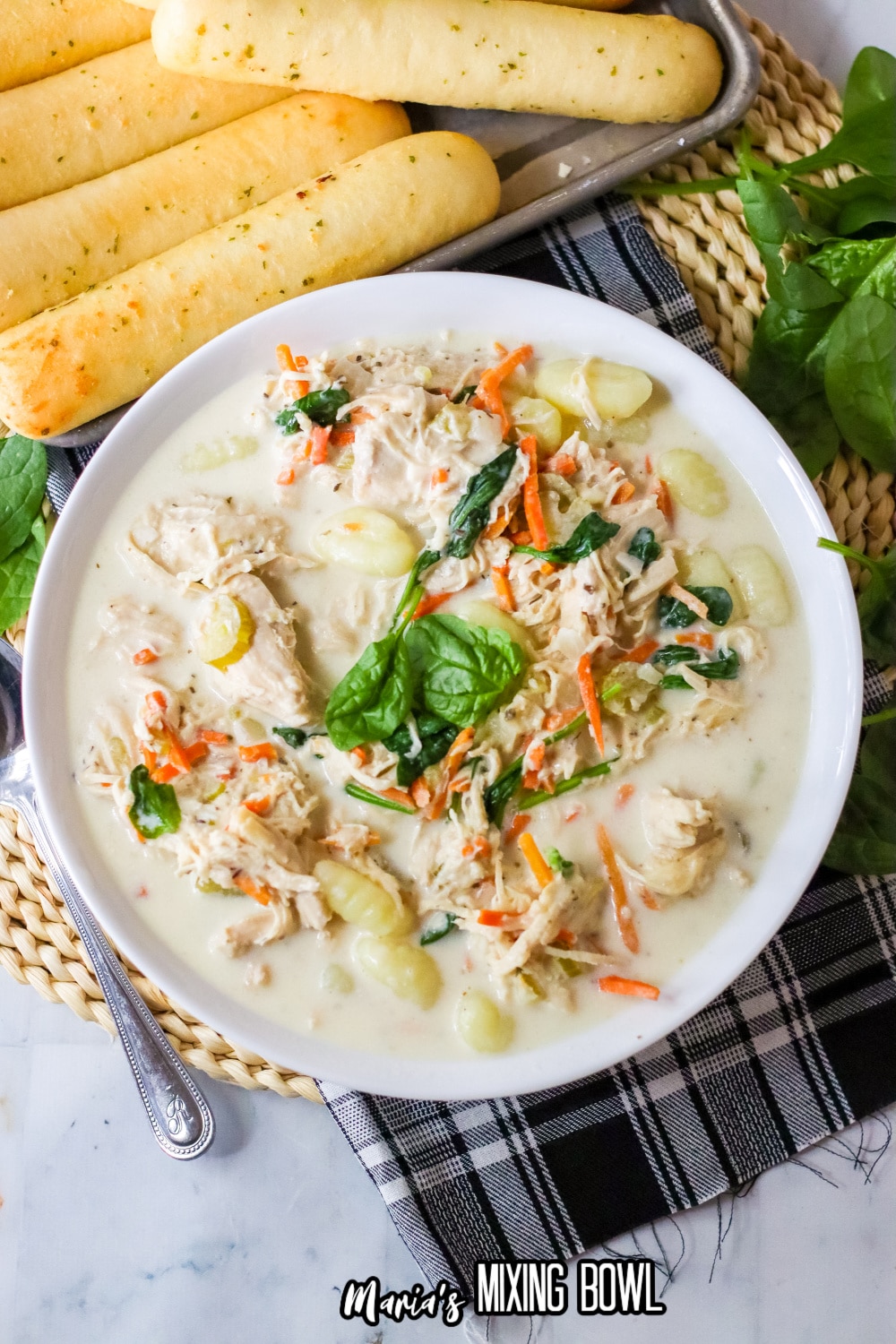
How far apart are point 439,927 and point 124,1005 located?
100 cm

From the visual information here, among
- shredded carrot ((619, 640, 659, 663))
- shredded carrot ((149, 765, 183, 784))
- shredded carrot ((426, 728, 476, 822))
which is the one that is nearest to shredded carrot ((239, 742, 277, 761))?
shredded carrot ((149, 765, 183, 784))

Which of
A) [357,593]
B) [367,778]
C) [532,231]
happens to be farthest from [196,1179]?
[532,231]

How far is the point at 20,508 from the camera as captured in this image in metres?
2.99

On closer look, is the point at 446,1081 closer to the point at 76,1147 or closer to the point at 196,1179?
the point at 196,1179

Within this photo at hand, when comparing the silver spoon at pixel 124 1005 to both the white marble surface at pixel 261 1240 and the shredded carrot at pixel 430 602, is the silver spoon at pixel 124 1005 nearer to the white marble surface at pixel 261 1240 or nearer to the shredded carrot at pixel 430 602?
the white marble surface at pixel 261 1240

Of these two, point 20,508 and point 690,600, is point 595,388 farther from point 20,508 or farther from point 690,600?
point 20,508

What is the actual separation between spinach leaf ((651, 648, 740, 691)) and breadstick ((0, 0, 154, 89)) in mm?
2415

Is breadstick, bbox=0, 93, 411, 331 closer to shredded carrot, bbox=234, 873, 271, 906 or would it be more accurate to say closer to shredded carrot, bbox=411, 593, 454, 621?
shredded carrot, bbox=411, 593, 454, 621

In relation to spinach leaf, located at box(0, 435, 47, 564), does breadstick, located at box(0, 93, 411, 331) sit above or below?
above

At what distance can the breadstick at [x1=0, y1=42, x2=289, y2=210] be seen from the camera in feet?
9.64

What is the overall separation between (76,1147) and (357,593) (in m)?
1.96

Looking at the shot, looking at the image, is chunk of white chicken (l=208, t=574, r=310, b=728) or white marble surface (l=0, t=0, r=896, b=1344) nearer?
chunk of white chicken (l=208, t=574, r=310, b=728)

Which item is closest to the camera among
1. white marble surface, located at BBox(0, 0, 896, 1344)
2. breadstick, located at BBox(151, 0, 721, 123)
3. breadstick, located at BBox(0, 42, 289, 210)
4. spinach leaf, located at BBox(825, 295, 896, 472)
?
spinach leaf, located at BBox(825, 295, 896, 472)

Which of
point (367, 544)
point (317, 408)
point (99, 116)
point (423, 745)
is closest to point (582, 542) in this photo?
point (367, 544)
